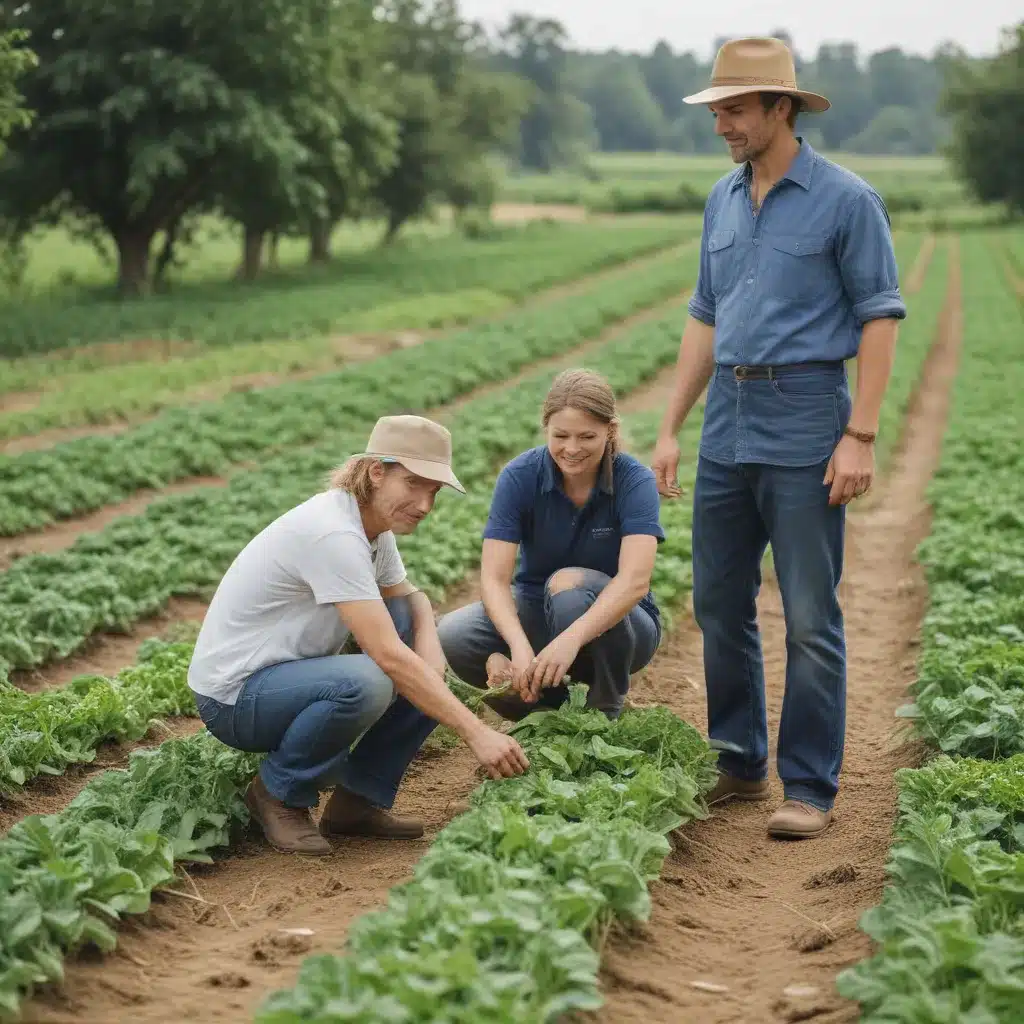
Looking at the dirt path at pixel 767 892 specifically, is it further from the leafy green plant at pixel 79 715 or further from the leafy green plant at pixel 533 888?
the leafy green plant at pixel 79 715

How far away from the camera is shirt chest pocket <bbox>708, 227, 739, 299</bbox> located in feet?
17.1

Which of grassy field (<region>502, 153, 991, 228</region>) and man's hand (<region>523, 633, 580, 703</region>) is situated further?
grassy field (<region>502, 153, 991, 228</region>)

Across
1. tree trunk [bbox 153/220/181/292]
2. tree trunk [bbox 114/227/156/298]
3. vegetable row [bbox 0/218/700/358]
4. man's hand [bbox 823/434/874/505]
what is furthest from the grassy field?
man's hand [bbox 823/434/874/505]

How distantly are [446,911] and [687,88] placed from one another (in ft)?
623

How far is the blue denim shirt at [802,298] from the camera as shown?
4926mm

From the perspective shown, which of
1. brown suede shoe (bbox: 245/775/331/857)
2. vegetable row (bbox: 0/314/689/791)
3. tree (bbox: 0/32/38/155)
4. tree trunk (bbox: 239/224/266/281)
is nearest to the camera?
brown suede shoe (bbox: 245/775/331/857)

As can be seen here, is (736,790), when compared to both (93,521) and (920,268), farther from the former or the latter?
(920,268)

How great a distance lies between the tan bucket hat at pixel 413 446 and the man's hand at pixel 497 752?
85cm

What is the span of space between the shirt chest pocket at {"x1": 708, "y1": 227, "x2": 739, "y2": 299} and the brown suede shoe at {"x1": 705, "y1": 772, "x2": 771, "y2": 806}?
6.50 ft

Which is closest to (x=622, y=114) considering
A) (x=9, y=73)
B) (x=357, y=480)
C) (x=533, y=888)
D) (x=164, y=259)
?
(x=164, y=259)

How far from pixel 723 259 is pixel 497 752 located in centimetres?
208

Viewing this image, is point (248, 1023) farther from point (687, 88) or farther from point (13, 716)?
point (687, 88)

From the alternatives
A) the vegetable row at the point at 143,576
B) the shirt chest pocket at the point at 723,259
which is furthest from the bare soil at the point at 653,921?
the shirt chest pocket at the point at 723,259

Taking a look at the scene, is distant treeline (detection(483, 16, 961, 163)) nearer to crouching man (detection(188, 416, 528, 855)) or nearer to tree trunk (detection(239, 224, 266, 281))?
tree trunk (detection(239, 224, 266, 281))
